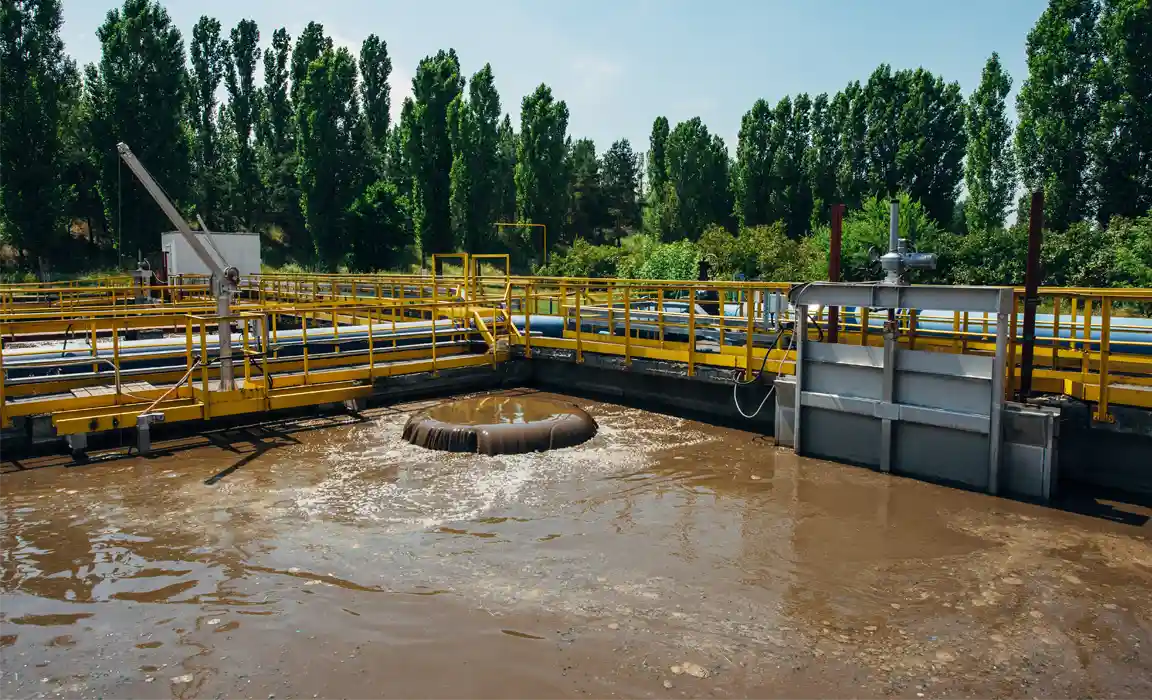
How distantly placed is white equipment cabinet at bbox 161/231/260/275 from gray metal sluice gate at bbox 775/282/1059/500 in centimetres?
2637

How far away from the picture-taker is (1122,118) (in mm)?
32406

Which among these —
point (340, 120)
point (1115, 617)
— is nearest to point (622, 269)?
point (340, 120)

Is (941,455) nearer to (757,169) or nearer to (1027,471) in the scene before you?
(1027,471)

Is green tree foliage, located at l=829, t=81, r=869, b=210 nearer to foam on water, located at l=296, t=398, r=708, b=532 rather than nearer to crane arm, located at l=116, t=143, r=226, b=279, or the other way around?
foam on water, located at l=296, t=398, r=708, b=532

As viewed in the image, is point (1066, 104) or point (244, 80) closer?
point (1066, 104)

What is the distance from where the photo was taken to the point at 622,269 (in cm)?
3900

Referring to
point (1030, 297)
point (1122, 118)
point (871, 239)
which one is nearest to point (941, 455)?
point (1030, 297)

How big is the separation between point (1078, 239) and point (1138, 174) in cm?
697

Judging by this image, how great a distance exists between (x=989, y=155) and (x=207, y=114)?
54.9 metres

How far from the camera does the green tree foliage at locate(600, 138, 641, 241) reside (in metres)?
75.1

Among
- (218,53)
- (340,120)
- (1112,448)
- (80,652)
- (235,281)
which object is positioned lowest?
(80,652)

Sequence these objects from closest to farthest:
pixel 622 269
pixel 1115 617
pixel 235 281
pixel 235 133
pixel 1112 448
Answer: pixel 1115 617 → pixel 1112 448 → pixel 235 281 → pixel 622 269 → pixel 235 133

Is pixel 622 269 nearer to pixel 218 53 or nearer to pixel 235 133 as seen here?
pixel 235 133

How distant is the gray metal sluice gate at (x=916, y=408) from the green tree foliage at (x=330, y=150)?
4244 centimetres
